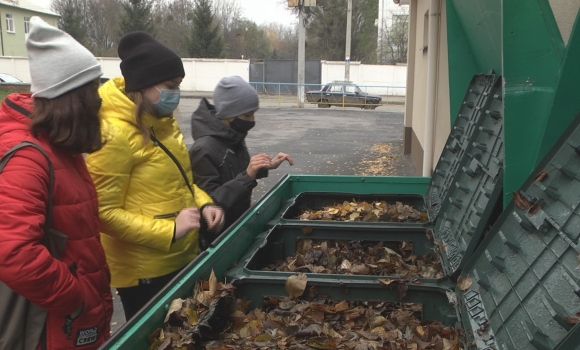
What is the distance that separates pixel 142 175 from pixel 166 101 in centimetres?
34

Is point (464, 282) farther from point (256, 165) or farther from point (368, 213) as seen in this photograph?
point (368, 213)

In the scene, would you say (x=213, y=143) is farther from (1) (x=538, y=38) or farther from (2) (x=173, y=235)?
(1) (x=538, y=38)

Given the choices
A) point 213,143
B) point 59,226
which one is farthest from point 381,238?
point 59,226

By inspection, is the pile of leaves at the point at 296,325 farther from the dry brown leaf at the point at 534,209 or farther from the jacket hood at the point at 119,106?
the jacket hood at the point at 119,106

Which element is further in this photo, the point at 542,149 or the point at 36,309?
the point at 542,149

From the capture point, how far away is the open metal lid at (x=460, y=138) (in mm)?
3102

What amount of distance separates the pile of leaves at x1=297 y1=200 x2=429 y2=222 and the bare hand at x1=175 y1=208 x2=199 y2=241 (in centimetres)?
132

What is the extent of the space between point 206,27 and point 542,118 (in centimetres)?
4675

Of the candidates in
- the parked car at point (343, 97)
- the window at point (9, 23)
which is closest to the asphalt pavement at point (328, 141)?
the parked car at point (343, 97)

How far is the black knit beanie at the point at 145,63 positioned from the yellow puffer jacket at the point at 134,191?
9 centimetres

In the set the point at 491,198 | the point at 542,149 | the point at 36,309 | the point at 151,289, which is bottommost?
the point at 151,289

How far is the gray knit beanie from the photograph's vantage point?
1730 millimetres

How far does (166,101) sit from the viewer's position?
2.39 m

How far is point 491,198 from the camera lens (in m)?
2.33
